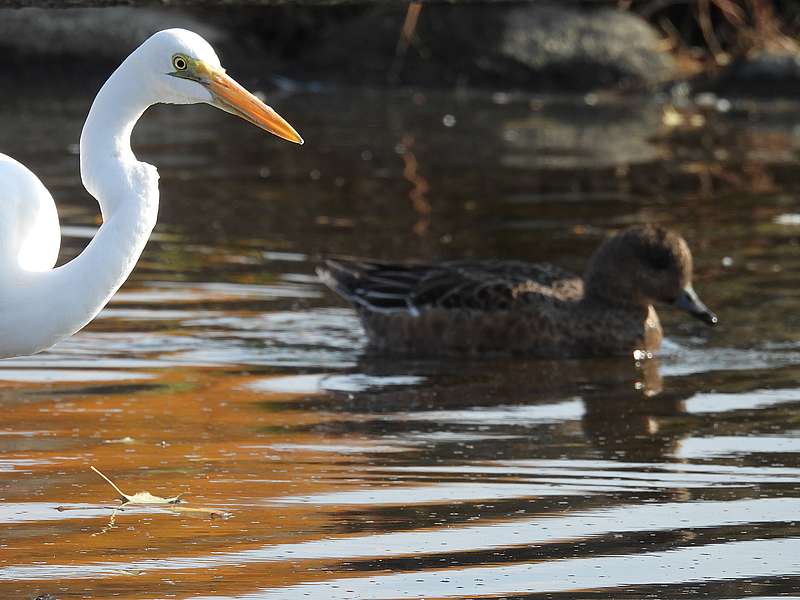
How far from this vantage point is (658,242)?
9000 mm

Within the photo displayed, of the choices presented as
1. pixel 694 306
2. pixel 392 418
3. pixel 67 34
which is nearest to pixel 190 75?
pixel 392 418

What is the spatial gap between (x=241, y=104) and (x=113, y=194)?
510mm

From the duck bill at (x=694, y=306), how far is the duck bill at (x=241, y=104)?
3.51 meters

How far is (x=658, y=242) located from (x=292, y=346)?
196 cm

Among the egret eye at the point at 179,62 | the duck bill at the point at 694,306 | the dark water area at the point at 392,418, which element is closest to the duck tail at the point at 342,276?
the dark water area at the point at 392,418

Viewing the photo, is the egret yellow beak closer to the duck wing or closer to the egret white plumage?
the egret white plumage

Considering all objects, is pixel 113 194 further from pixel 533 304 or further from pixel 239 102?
pixel 533 304

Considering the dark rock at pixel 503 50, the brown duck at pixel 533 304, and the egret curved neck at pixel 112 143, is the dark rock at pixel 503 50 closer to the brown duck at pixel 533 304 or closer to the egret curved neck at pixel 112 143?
the brown duck at pixel 533 304

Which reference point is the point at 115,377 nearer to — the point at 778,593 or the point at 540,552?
the point at 540,552

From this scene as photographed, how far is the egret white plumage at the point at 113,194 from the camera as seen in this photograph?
18.3ft

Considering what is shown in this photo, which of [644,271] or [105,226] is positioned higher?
[105,226]

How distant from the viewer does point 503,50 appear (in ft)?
64.6

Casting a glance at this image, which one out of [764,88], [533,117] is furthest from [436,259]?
[764,88]

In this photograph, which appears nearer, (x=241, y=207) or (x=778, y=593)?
(x=778, y=593)
